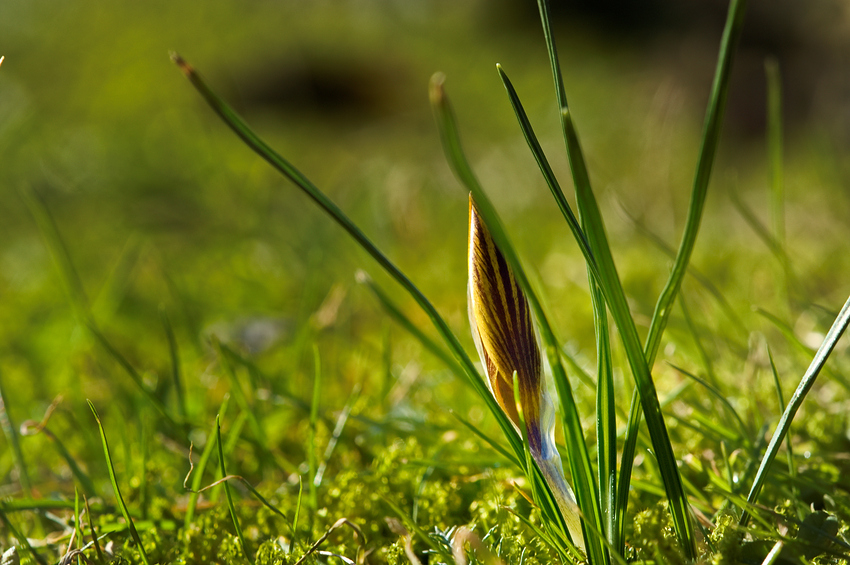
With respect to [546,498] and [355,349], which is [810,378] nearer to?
[546,498]

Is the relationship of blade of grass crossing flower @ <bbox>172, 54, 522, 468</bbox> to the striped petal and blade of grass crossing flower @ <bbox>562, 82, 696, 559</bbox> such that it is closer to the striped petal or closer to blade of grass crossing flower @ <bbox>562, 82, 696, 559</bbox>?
the striped petal

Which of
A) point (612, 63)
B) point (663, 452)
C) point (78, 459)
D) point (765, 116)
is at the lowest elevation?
point (78, 459)

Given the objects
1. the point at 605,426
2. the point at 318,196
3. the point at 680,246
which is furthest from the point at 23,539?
the point at 680,246

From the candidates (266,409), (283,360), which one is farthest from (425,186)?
(266,409)

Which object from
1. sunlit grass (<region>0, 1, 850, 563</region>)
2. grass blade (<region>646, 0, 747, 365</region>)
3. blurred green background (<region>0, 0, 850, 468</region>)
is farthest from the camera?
blurred green background (<region>0, 0, 850, 468</region>)

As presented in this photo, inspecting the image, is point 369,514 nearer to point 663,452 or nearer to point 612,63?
point 663,452

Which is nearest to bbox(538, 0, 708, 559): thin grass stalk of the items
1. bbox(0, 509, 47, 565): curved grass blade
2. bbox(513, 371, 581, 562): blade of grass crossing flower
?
bbox(513, 371, 581, 562): blade of grass crossing flower

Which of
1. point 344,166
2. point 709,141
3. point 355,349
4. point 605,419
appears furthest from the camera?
point 344,166
